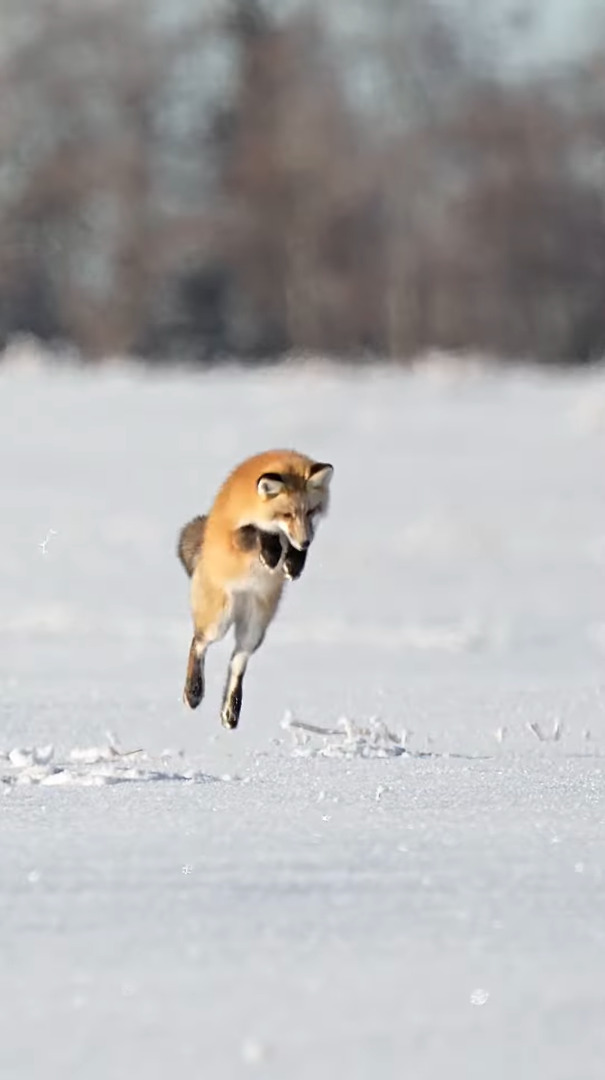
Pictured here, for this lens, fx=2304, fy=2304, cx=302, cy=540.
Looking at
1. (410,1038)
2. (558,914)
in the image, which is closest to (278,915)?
(558,914)

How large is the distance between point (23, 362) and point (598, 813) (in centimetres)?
2152

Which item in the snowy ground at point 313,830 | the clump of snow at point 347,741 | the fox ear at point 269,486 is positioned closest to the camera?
the snowy ground at point 313,830

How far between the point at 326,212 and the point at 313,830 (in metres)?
33.0

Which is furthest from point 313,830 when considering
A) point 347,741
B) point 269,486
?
point 269,486

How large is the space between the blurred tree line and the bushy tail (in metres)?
26.1

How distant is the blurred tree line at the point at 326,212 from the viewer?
3709 centimetres

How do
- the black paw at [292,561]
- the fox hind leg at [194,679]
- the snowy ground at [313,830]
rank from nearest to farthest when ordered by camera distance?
the snowy ground at [313,830], the black paw at [292,561], the fox hind leg at [194,679]

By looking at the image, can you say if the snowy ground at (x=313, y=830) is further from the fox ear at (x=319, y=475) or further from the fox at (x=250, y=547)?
the fox ear at (x=319, y=475)

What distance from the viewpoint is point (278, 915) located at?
14.3ft

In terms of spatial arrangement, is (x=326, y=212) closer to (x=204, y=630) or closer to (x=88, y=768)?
(x=204, y=630)

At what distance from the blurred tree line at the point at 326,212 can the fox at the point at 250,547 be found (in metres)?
26.4

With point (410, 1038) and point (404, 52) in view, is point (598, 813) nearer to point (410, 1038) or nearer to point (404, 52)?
point (410, 1038)

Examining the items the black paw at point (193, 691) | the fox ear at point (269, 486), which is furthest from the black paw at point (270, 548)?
the black paw at point (193, 691)

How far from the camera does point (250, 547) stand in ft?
26.1
